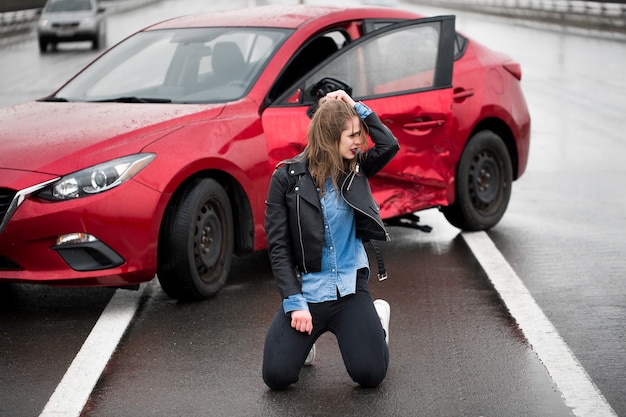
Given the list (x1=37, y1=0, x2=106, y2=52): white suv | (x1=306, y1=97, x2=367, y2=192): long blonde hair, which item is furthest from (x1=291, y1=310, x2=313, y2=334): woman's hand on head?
(x1=37, y1=0, x2=106, y2=52): white suv

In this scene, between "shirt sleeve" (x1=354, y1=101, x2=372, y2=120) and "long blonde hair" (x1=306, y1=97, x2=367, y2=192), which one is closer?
"long blonde hair" (x1=306, y1=97, x2=367, y2=192)

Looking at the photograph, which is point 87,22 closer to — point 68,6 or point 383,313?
point 68,6

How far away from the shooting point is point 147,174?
6566 mm

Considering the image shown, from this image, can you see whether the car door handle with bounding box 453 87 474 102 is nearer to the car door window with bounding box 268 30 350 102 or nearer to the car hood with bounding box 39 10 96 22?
the car door window with bounding box 268 30 350 102

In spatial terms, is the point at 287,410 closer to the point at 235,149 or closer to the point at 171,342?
the point at 171,342

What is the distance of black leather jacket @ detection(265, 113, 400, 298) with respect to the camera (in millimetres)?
5375

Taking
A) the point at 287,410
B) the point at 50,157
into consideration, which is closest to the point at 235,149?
the point at 50,157

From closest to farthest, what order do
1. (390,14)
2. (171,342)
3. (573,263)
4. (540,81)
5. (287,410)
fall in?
(287,410) < (171,342) < (573,263) < (390,14) < (540,81)

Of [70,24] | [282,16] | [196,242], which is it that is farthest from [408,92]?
[70,24]

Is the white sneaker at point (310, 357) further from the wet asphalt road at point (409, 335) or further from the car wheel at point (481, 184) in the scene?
the car wheel at point (481, 184)

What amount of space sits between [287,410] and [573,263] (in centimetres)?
337

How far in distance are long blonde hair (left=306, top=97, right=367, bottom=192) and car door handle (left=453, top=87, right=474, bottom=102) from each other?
3015 millimetres

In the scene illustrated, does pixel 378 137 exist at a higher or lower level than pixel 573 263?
higher

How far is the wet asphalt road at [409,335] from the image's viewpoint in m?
5.20
